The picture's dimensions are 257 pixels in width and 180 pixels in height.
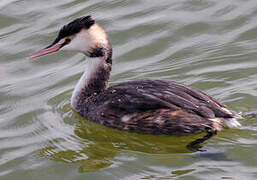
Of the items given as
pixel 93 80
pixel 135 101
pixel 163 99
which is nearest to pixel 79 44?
pixel 93 80

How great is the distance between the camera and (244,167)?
6.06 meters

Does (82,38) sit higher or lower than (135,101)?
higher

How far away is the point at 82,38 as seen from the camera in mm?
7230

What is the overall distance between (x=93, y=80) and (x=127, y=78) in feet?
3.03

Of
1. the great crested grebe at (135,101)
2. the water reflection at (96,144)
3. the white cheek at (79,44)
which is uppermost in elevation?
the white cheek at (79,44)

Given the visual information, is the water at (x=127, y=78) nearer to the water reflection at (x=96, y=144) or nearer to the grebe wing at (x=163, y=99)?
the water reflection at (x=96, y=144)

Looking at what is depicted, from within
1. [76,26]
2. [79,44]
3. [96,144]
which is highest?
[76,26]

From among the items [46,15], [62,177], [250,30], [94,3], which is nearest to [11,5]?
[46,15]

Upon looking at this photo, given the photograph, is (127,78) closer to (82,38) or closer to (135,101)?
(82,38)

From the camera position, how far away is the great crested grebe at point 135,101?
6.56m

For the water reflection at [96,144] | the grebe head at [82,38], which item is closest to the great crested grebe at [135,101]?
A: the grebe head at [82,38]

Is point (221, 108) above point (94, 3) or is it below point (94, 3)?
below

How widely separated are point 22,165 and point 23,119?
1076 millimetres

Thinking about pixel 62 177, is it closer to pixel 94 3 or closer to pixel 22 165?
pixel 22 165
